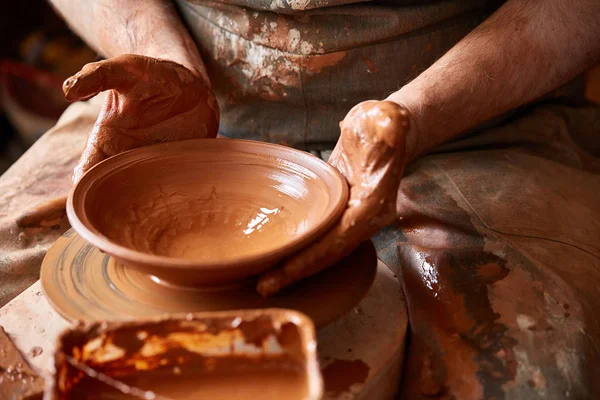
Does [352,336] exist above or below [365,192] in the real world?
below

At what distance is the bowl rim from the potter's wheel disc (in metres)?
0.08

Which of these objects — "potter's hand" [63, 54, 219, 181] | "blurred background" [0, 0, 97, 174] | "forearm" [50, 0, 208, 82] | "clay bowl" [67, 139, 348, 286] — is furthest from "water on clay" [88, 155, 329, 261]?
"blurred background" [0, 0, 97, 174]

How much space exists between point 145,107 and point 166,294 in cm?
51

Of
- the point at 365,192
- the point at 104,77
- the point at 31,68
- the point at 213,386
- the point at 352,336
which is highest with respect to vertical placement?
the point at 104,77

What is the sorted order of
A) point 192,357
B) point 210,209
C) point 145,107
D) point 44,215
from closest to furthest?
point 192,357
point 210,209
point 145,107
point 44,215

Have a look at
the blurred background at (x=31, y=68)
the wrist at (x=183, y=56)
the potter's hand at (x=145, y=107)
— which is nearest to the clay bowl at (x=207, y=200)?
the potter's hand at (x=145, y=107)

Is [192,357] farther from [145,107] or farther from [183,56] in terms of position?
[183,56]

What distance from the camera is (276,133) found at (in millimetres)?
1814

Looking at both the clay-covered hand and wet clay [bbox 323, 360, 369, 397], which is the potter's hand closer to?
the clay-covered hand

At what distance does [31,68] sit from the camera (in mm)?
3580

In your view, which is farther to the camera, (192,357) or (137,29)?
(137,29)

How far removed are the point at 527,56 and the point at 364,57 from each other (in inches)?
15.5

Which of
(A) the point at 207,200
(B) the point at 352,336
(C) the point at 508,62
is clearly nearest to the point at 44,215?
(A) the point at 207,200

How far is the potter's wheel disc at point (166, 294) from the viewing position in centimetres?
119
